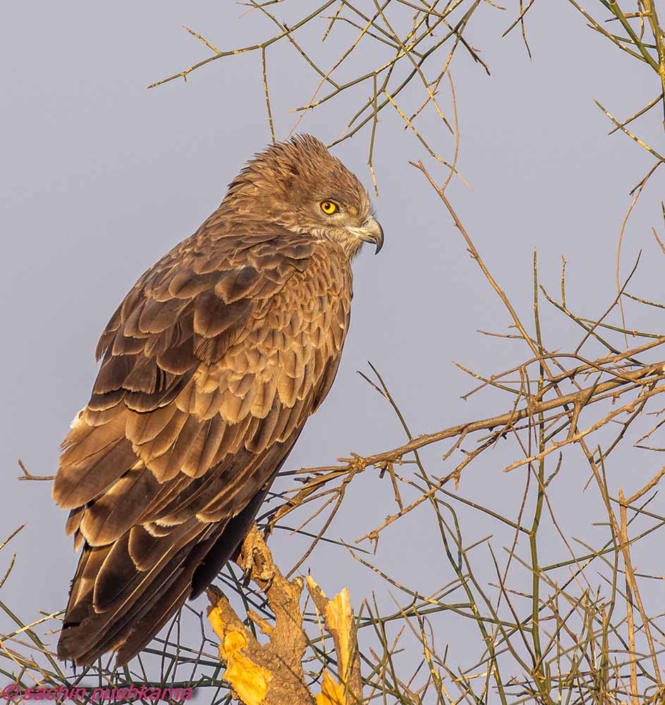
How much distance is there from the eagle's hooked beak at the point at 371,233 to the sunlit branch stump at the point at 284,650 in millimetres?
3045

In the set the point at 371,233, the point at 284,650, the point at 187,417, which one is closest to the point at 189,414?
the point at 187,417

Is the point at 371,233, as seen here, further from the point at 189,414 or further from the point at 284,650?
the point at 284,650

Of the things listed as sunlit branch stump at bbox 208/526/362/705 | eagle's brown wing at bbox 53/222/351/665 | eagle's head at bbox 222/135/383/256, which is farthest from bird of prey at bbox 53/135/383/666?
sunlit branch stump at bbox 208/526/362/705

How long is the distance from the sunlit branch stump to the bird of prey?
1.21 feet

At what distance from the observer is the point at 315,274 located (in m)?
6.55

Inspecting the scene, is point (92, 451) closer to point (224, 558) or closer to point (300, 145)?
point (224, 558)

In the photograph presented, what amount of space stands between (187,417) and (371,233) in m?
2.40

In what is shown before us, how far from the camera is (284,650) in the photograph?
4891mm

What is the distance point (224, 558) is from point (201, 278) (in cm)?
171

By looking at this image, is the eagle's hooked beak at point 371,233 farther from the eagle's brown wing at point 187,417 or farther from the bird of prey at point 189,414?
the eagle's brown wing at point 187,417

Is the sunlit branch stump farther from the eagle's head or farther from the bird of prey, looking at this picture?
the eagle's head

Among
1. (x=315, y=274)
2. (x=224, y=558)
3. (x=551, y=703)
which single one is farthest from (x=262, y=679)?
(x=315, y=274)

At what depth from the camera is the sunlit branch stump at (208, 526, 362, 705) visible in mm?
4652

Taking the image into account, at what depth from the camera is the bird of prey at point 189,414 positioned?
16.5ft
